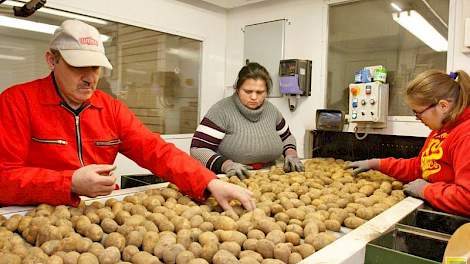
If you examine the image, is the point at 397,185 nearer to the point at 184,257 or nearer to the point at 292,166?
the point at 292,166

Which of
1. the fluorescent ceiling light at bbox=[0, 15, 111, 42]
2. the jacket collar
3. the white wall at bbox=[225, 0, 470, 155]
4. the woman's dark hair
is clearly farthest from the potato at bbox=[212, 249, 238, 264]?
the fluorescent ceiling light at bbox=[0, 15, 111, 42]

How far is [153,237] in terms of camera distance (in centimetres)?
94

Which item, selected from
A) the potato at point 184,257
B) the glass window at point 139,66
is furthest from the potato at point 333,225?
the glass window at point 139,66

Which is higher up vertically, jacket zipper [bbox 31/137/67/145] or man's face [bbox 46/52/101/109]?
man's face [bbox 46/52/101/109]

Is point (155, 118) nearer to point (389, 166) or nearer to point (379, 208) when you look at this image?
point (389, 166)

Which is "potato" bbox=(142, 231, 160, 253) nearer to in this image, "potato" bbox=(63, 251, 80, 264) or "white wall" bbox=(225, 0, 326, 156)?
"potato" bbox=(63, 251, 80, 264)

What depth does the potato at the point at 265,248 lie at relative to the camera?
0.90 meters

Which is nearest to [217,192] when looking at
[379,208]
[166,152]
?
[166,152]

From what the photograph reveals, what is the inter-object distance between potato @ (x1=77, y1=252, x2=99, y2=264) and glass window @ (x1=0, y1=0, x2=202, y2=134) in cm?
195

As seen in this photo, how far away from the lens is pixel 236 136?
2.22 metres

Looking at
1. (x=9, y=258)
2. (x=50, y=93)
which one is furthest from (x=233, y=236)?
(x=50, y=93)

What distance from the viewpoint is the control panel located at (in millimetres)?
2508

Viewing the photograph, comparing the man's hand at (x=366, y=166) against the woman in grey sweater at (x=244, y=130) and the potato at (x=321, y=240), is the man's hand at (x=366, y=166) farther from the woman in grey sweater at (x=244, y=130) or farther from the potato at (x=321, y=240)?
the potato at (x=321, y=240)

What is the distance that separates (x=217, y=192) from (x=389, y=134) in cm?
175
